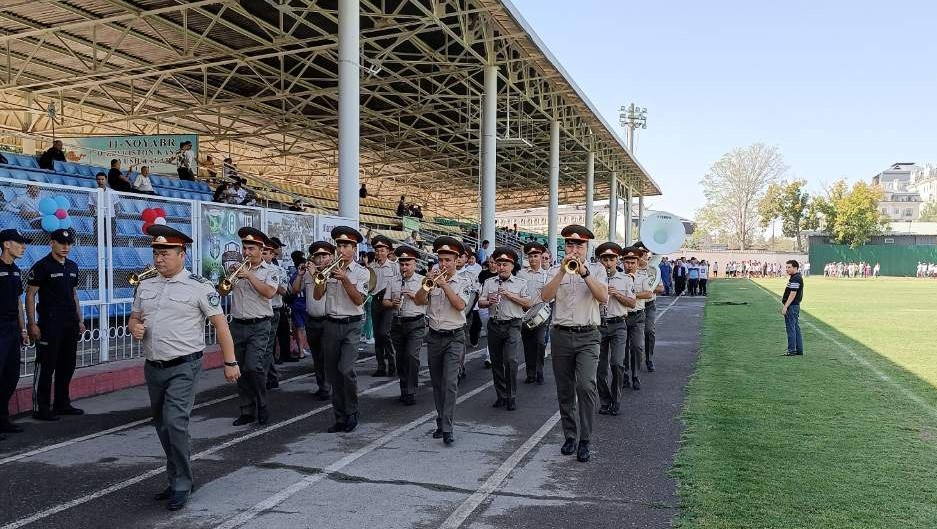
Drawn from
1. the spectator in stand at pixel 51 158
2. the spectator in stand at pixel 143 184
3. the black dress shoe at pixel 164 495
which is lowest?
the black dress shoe at pixel 164 495

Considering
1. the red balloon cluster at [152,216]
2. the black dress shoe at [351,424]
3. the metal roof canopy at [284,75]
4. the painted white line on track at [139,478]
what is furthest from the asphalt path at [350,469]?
the metal roof canopy at [284,75]

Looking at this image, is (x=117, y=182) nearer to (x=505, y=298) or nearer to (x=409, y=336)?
(x=409, y=336)

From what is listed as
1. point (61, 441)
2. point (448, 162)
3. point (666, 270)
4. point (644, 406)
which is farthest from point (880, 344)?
point (448, 162)

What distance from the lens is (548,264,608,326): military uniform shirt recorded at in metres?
6.20

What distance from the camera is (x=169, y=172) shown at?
2017cm

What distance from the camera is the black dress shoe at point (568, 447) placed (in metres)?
6.23

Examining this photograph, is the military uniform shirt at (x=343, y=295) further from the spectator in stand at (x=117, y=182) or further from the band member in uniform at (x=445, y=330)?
the spectator in stand at (x=117, y=182)

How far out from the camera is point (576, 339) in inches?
244

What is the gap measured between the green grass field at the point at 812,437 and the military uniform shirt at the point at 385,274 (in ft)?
14.0

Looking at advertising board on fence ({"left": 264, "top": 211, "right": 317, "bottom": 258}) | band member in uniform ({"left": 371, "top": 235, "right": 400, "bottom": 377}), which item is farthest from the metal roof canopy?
band member in uniform ({"left": 371, "top": 235, "right": 400, "bottom": 377})

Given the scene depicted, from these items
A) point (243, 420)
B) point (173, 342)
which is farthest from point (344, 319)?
point (173, 342)

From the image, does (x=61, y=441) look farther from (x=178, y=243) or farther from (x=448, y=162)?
(x=448, y=162)

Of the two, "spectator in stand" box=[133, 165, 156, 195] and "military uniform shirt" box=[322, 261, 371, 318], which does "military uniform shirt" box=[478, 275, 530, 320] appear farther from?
"spectator in stand" box=[133, 165, 156, 195]

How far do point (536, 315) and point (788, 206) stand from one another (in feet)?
219
